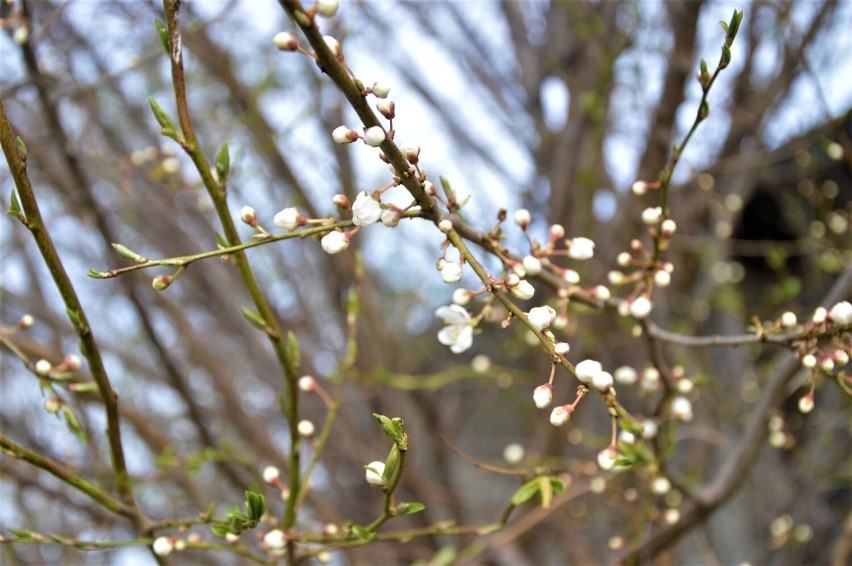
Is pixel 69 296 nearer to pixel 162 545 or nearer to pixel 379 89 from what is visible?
pixel 162 545

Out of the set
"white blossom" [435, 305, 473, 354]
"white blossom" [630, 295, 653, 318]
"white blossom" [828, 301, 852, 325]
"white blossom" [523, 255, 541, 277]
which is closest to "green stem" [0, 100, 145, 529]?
"white blossom" [435, 305, 473, 354]


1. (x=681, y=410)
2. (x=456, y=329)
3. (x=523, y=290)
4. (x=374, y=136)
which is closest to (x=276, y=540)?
(x=456, y=329)

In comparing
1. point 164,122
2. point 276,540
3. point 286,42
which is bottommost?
point 276,540

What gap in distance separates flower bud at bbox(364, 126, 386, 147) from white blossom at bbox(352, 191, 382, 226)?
8 cm

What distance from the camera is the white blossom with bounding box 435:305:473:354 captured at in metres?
0.98

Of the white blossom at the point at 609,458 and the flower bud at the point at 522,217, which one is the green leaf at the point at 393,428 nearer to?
the white blossom at the point at 609,458


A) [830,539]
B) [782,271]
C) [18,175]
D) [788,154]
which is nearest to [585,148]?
[788,154]

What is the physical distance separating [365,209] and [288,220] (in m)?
0.10

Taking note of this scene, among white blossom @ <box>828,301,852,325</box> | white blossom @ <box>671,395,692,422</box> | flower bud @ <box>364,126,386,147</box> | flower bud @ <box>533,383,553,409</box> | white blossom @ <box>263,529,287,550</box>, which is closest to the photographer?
flower bud @ <box>364,126,386,147</box>

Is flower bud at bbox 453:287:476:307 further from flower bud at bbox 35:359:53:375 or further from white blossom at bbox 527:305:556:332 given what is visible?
flower bud at bbox 35:359:53:375

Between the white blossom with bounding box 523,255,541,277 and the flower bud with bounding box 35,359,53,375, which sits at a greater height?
the flower bud with bounding box 35,359,53,375

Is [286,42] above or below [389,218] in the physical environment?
above

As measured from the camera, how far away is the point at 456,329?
1009mm

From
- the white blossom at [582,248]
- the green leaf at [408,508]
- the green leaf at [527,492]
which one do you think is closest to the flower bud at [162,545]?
the green leaf at [408,508]
